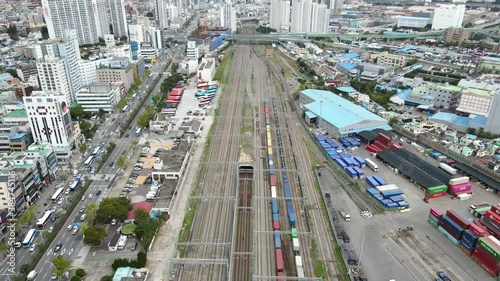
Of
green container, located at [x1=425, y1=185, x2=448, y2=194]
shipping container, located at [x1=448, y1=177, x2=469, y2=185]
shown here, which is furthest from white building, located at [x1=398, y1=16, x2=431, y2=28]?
green container, located at [x1=425, y1=185, x2=448, y2=194]

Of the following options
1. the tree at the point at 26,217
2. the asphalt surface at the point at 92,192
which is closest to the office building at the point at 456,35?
the asphalt surface at the point at 92,192

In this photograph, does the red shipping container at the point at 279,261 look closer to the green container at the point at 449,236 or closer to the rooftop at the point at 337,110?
the green container at the point at 449,236

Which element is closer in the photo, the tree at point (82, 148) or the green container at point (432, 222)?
the green container at point (432, 222)

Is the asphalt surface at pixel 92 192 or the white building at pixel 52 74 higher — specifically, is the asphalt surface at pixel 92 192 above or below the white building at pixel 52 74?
below

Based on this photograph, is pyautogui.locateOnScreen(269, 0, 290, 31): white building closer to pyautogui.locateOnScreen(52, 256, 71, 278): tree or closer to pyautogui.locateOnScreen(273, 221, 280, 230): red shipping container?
pyautogui.locateOnScreen(273, 221, 280, 230): red shipping container

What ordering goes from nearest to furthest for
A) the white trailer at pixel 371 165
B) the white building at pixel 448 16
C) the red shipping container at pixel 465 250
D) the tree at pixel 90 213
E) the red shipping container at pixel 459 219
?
the red shipping container at pixel 465 250
the red shipping container at pixel 459 219
the tree at pixel 90 213
the white trailer at pixel 371 165
the white building at pixel 448 16

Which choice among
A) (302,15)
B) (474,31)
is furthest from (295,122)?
(474,31)

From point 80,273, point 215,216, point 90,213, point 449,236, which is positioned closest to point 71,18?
point 90,213

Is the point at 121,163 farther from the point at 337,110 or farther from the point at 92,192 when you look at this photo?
the point at 337,110
